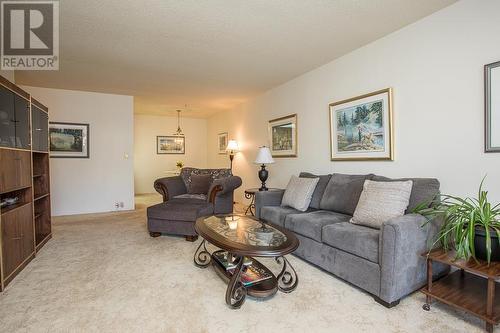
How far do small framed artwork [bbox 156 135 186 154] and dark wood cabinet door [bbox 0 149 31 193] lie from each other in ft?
16.9

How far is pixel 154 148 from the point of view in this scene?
7.77m

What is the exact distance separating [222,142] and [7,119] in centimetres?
497

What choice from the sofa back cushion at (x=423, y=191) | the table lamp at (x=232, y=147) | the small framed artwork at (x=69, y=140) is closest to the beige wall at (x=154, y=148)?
the table lamp at (x=232, y=147)

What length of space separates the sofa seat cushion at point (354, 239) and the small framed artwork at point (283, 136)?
2.02 m

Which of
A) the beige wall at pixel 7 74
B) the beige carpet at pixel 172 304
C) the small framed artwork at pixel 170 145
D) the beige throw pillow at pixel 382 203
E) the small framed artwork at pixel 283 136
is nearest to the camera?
the beige carpet at pixel 172 304

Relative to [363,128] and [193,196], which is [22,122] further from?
[363,128]

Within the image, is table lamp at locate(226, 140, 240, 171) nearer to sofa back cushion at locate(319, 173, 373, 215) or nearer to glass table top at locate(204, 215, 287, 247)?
sofa back cushion at locate(319, 173, 373, 215)

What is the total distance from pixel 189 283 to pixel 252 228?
706mm

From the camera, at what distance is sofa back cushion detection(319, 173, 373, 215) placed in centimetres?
276

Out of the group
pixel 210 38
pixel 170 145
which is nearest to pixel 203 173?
pixel 210 38

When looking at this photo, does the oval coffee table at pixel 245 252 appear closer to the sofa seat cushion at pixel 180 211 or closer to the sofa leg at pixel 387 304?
the sofa leg at pixel 387 304

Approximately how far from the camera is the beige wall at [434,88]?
2.07 m

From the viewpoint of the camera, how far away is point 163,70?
375 cm

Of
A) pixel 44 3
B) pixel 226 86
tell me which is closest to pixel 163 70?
pixel 226 86
